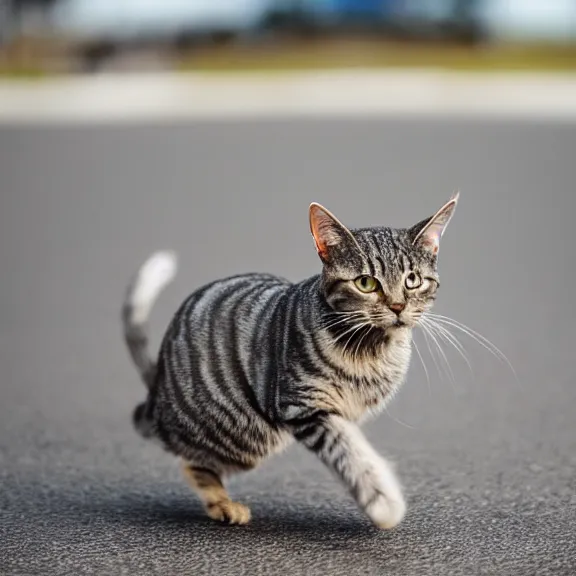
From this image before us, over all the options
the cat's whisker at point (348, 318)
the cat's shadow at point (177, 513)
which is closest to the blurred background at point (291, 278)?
the cat's shadow at point (177, 513)

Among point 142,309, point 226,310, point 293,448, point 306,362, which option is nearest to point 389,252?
point 306,362

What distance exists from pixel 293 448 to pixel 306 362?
4.28ft

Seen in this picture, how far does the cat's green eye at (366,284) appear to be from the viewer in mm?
3688

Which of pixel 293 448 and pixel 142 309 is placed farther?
pixel 293 448

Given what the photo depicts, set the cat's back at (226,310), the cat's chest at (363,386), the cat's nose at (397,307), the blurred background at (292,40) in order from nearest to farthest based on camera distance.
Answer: the cat's nose at (397,307) → the cat's chest at (363,386) → the cat's back at (226,310) → the blurred background at (292,40)

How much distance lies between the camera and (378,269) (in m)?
3.68

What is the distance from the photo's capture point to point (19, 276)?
8586 mm

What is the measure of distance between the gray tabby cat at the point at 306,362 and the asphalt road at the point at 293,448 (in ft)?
0.78

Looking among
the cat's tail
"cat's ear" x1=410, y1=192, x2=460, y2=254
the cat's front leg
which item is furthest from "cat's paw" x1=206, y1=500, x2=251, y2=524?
"cat's ear" x1=410, y1=192, x2=460, y2=254

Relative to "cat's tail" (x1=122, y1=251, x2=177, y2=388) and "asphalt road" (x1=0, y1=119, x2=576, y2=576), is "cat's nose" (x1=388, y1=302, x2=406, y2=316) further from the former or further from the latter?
"cat's tail" (x1=122, y1=251, x2=177, y2=388)

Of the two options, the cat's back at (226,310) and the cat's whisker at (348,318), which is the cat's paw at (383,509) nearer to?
the cat's whisker at (348,318)

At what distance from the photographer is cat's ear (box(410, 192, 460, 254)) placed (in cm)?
374

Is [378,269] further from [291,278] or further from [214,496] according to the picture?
[291,278]

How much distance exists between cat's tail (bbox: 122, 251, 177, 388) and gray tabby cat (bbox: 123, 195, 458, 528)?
0.29 metres
